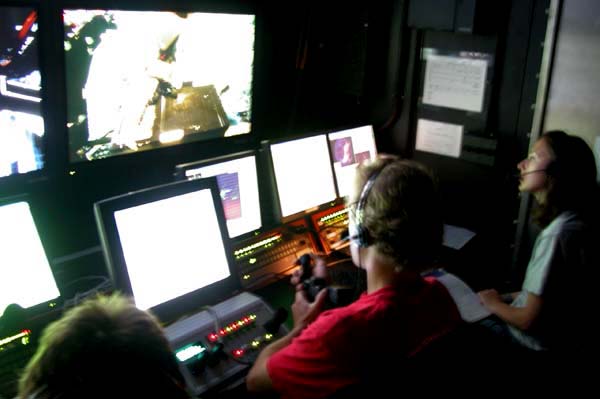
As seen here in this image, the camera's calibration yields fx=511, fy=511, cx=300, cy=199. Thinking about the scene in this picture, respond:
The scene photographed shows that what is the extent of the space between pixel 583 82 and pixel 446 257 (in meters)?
0.97

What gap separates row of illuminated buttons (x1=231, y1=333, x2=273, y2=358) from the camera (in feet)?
5.11

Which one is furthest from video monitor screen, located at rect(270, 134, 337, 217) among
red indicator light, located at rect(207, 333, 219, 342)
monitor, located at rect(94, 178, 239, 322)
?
red indicator light, located at rect(207, 333, 219, 342)

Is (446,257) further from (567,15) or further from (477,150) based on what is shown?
(567,15)

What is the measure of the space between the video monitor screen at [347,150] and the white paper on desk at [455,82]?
404 mm

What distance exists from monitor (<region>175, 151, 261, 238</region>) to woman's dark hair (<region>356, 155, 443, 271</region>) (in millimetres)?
899

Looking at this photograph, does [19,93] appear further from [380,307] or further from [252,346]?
[380,307]

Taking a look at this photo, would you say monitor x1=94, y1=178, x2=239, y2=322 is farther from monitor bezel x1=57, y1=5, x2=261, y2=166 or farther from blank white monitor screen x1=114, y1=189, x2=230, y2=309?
monitor bezel x1=57, y1=5, x2=261, y2=166

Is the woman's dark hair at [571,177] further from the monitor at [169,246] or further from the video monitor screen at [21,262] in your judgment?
the video monitor screen at [21,262]

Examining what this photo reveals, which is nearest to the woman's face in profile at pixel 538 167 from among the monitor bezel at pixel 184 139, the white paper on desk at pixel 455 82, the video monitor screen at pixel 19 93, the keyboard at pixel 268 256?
the white paper on desk at pixel 455 82

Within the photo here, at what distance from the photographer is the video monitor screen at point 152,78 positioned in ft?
6.23

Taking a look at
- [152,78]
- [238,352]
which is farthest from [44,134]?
[238,352]

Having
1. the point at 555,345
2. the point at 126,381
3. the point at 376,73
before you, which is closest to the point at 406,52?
the point at 376,73

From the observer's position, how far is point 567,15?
7.21 ft

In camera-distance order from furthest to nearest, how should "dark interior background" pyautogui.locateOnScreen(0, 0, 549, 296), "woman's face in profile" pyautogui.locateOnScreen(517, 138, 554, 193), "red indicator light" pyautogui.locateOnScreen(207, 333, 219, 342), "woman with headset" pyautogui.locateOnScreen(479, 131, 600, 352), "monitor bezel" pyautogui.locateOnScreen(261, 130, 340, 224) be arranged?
1. "monitor bezel" pyautogui.locateOnScreen(261, 130, 340, 224)
2. "dark interior background" pyautogui.locateOnScreen(0, 0, 549, 296)
3. "woman's face in profile" pyautogui.locateOnScreen(517, 138, 554, 193)
4. "woman with headset" pyautogui.locateOnScreen(479, 131, 600, 352)
5. "red indicator light" pyautogui.locateOnScreen(207, 333, 219, 342)
